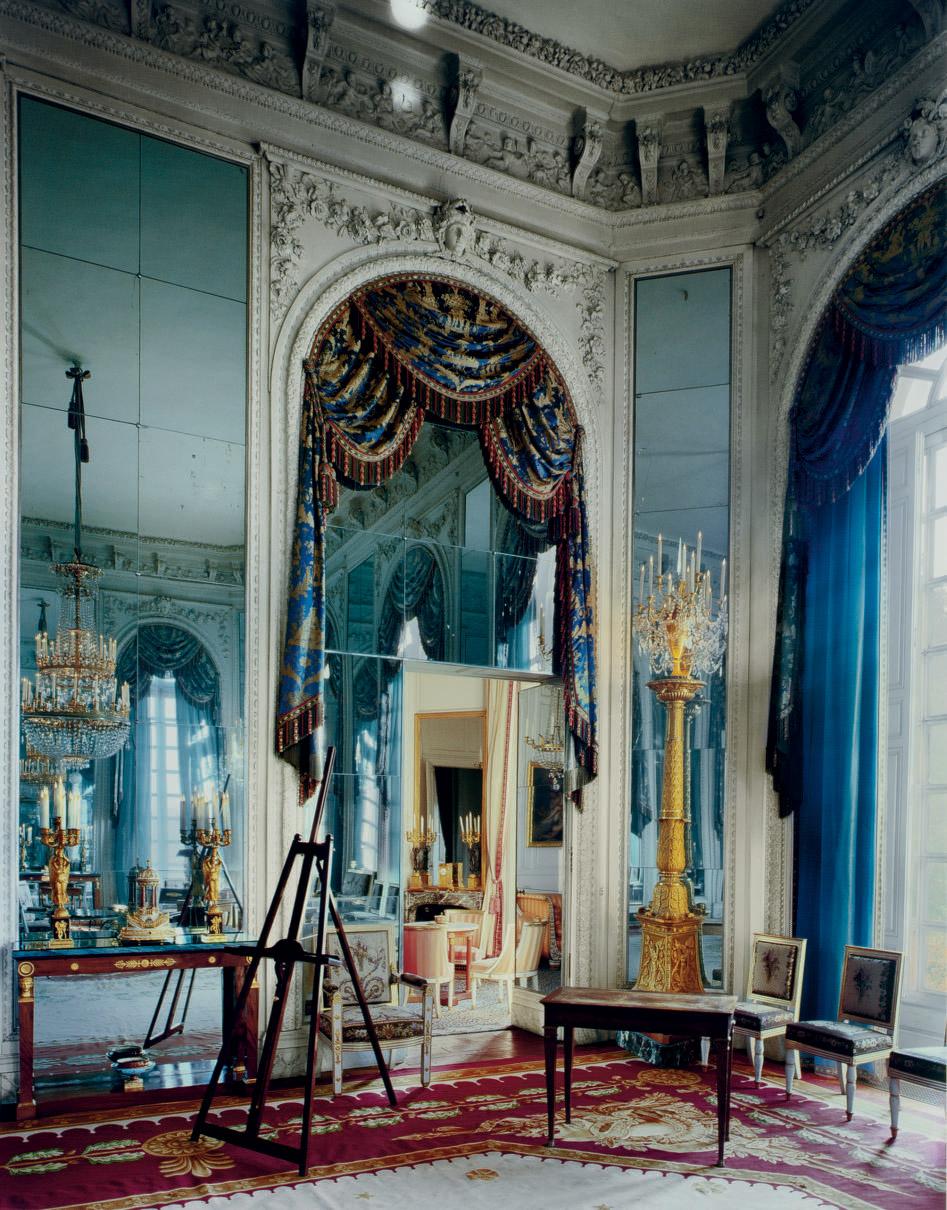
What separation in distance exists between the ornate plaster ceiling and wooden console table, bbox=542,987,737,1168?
5728mm

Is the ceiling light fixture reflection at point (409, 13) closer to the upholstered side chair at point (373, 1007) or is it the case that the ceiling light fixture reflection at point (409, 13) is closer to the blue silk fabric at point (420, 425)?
the blue silk fabric at point (420, 425)

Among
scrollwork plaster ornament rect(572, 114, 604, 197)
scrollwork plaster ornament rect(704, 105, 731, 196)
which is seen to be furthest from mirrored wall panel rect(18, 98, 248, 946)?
scrollwork plaster ornament rect(704, 105, 731, 196)

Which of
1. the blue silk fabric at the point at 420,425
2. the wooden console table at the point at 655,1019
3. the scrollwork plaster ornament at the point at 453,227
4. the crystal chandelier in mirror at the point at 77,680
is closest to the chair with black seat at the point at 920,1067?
the wooden console table at the point at 655,1019

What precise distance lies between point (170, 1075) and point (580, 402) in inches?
192

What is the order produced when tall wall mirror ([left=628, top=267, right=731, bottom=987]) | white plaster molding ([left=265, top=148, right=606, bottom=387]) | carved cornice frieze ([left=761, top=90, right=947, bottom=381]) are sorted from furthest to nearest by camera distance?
tall wall mirror ([left=628, top=267, right=731, bottom=987])
white plaster molding ([left=265, top=148, right=606, bottom=387])
carved cornice frieze ([left=761, top=90, right=947, bottom=381])

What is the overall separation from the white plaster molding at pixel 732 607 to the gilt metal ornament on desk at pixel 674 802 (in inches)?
10.3

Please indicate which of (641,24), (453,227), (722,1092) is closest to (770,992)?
(722,1092)

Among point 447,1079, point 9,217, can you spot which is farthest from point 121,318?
point 447,1079

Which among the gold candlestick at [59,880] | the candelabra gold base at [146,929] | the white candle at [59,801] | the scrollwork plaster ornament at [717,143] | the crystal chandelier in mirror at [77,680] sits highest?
the scrollwork plaster ornament at [717,143]

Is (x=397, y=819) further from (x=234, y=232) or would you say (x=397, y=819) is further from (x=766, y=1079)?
(x=234, y=232)

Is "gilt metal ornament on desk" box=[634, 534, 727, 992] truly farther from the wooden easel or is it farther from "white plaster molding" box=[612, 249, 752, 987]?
the wooden easel

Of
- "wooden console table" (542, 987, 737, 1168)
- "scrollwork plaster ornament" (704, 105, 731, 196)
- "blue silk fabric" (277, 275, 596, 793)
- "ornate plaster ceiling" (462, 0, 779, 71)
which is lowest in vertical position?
"wooden console table" (542, 987, 737, 1168)

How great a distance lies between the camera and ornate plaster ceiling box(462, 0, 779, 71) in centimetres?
689

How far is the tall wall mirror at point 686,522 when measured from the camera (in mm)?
7207
